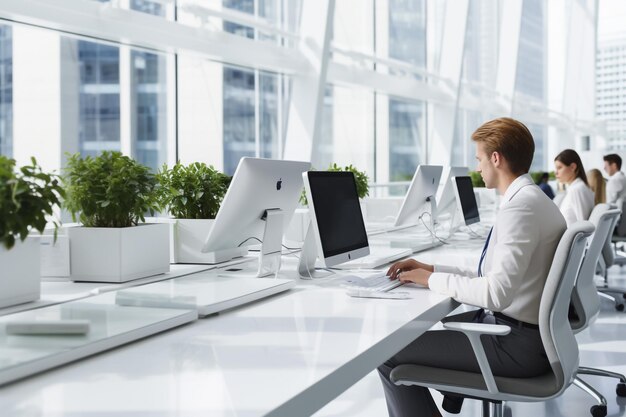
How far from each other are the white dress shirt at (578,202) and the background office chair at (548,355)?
10.3 ft

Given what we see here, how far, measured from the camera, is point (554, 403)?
346 centimetres

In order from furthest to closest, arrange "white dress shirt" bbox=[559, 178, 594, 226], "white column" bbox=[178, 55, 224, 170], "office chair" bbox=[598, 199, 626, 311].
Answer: "white column" bbox=[178, 55, 224, 170]
"office chair" bbox=[598, 199, 626, 311]
"white dress shirt" bbox=[559, 178, 594, 226]

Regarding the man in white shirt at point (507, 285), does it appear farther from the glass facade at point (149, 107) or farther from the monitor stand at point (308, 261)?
the glass facade at point (149, 107)

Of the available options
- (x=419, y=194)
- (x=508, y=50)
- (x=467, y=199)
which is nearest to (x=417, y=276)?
(x=419, y=194)

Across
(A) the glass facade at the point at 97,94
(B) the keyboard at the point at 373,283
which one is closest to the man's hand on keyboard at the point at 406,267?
(B) the keyboard at the point at 373,283

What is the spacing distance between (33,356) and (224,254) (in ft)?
5.92

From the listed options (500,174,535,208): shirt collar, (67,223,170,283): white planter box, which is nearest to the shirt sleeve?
(500,174,535,208): shirt collar

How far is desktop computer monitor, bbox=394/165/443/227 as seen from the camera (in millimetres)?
4195

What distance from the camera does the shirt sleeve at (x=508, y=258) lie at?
7.00 ft

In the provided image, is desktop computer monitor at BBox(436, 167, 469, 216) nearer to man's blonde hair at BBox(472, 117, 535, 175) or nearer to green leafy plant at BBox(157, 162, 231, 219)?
green leafy plant at BBox(157, 162, 231, 219)

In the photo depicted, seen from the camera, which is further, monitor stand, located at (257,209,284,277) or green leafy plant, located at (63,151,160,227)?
monitor stand, located at (257,209,284,277)

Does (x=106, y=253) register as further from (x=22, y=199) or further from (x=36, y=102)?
(x=36, y=102)

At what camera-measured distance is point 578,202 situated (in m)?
5.14

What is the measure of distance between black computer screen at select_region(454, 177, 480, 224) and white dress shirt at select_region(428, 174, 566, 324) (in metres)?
2.50
